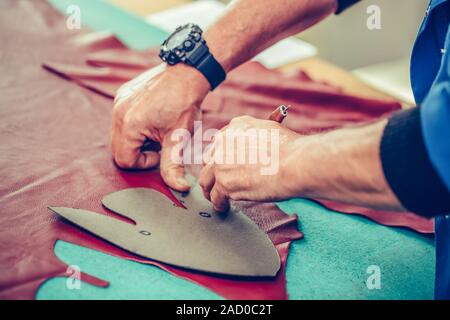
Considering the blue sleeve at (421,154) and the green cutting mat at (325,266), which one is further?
the green cutting mat at (325,266)

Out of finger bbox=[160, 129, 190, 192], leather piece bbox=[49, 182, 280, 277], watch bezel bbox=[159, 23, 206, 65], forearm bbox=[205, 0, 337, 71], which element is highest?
forearm bbox=[205, 0, 337, 71]

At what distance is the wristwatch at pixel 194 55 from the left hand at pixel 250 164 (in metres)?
0.14

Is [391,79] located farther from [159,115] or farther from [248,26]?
[159,115]

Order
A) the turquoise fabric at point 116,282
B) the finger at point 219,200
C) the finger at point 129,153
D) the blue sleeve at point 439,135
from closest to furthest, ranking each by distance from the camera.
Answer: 1. the blue sleeve at point 439,135
2. the turquoise fabric at point 116,282
3. the finger at point 219,200
4. the finger at point 129,153

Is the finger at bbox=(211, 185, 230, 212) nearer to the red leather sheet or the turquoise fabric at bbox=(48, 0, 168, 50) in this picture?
the red leather sheet

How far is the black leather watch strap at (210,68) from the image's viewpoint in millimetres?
886

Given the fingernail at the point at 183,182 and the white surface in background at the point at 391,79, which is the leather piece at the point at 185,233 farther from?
the white surface in background at the point at 391,79

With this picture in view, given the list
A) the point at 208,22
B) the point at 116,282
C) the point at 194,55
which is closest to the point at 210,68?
the point at 194,55

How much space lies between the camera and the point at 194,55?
883 mm

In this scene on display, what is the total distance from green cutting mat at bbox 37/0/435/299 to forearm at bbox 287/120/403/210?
0.43ft

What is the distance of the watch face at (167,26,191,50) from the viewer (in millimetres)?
889

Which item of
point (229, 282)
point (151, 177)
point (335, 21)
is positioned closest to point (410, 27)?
point (335, 21)

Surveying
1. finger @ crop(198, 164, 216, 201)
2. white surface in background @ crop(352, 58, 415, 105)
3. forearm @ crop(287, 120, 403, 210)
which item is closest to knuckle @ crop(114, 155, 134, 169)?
finger @ crop(198, 164, 216, 201)

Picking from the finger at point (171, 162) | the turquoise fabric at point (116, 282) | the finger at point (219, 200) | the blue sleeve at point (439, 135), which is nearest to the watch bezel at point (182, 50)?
the finger at point (171, 162)
